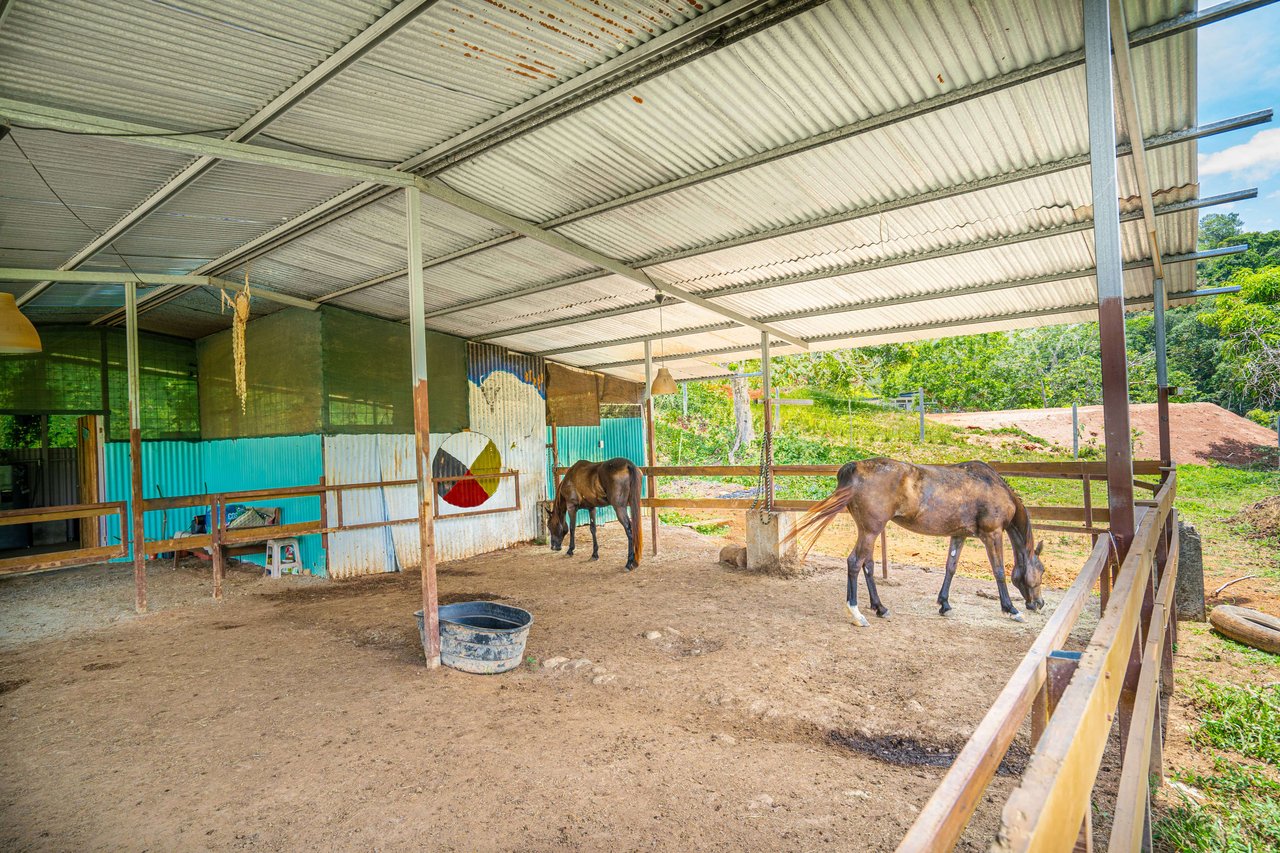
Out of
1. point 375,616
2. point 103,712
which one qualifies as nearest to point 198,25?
point 103,712

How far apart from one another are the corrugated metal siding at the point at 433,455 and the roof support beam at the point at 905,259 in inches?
76.4

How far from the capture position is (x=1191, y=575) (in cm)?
573

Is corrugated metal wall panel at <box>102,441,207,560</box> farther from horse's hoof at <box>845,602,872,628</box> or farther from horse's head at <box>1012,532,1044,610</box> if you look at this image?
horse's head at <box>1012,532,1044,610</box>

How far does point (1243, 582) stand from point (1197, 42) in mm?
6491

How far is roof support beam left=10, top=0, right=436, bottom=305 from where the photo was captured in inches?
126

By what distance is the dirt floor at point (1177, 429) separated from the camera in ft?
57.5

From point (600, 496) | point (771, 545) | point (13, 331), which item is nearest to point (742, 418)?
point (600, 496)

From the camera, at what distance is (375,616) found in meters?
6.48

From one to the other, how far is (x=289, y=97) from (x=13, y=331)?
292 cm

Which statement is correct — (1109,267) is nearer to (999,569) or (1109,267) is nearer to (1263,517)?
(999,569)

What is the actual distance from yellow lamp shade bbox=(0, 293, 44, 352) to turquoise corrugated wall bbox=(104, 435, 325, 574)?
12.9 feet

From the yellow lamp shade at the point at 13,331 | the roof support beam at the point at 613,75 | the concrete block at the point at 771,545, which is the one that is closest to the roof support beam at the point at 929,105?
the roof support beam at the point at 613,75

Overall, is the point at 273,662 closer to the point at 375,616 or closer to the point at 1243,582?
the point at 375,616

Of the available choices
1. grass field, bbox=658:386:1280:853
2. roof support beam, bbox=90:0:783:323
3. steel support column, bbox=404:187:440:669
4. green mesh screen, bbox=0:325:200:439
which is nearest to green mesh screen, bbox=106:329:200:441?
green mesh screen, bbox=0:325:200:439
